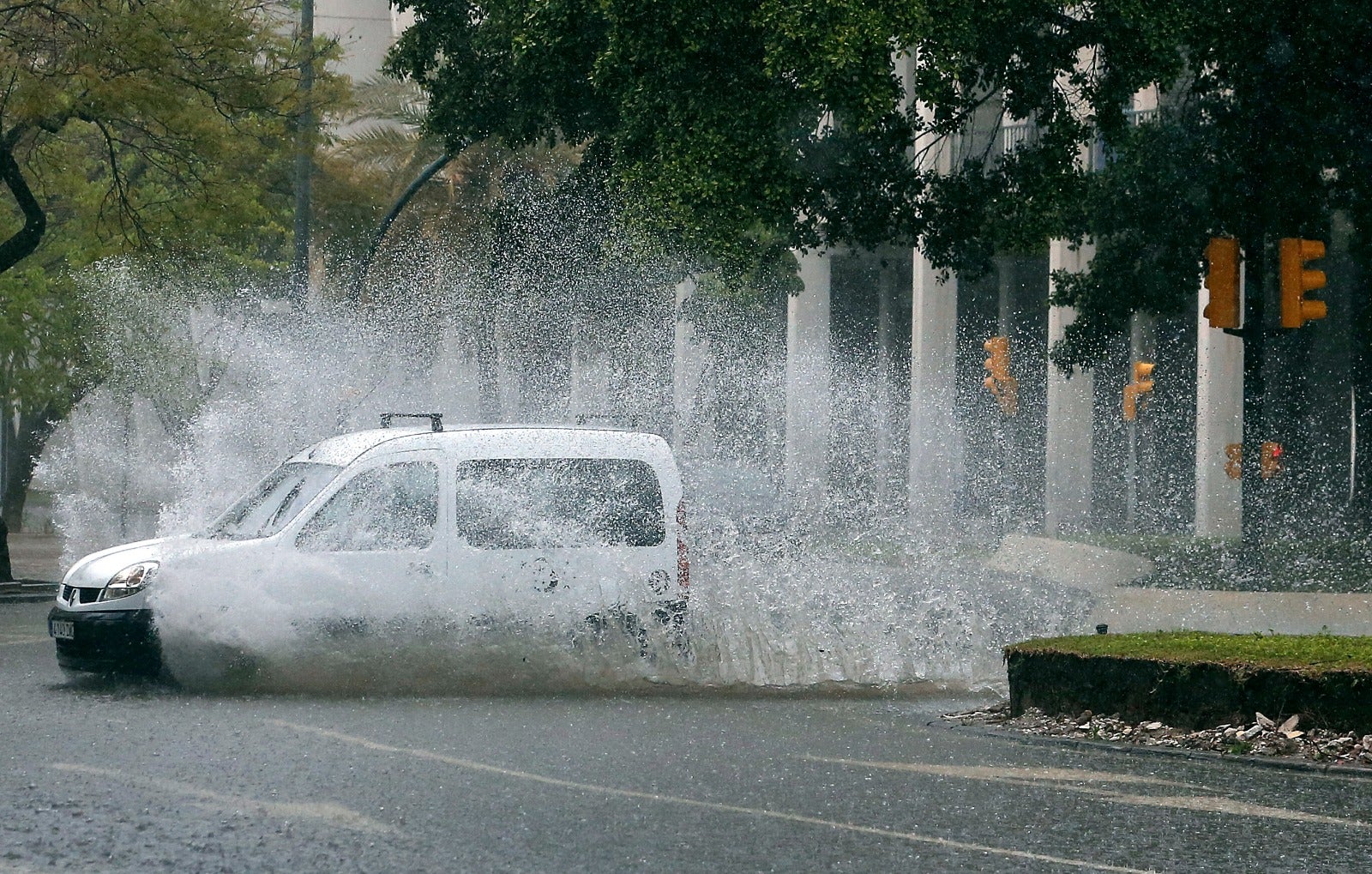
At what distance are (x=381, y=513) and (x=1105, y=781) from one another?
5.43 meters

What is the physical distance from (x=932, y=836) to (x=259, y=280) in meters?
29.6

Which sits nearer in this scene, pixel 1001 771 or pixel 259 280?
pixel 1001 771

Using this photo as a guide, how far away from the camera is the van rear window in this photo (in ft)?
42.1

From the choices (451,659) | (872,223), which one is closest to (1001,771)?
→ (451,659)

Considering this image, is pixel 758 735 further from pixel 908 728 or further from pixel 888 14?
pixel 888 14

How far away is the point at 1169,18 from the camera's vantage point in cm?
2000

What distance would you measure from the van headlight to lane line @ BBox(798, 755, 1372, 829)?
15.4 ft

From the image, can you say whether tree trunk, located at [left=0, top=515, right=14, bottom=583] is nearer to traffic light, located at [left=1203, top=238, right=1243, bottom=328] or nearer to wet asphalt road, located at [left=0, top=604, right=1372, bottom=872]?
wet asphalt road, located at [left=0, top=604, right=1372, bottom=872]

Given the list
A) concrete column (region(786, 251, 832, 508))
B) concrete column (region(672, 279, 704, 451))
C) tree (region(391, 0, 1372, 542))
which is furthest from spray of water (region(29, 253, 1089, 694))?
concrete column (region(672, 279, 704, 451))

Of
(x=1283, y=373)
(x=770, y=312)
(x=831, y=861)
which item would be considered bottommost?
(x=831, y=861)

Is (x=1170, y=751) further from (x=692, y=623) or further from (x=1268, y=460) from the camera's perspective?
(x=1268, y=460)

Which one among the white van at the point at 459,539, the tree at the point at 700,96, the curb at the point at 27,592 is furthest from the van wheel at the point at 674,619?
the curb at the point at 27,592

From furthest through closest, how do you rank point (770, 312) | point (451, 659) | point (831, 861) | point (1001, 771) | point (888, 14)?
point (770, 312) < point (888, 14) < point (451, 659) < point (1001, 771) < point (831, 861)

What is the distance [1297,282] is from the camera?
16219mm
